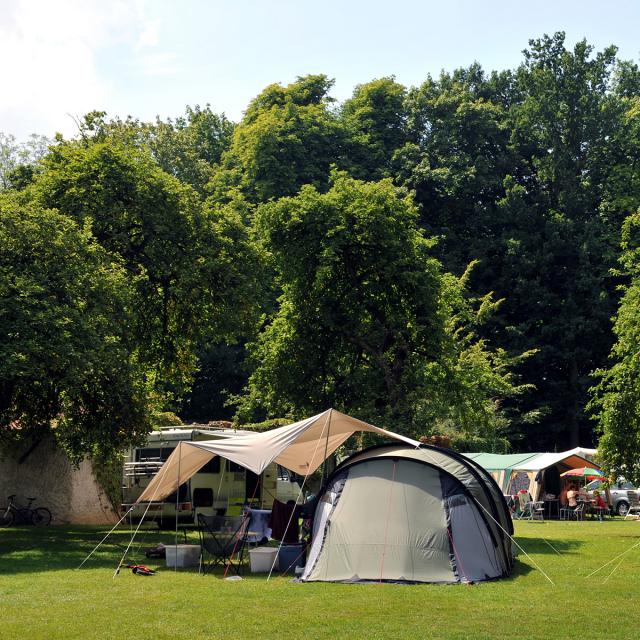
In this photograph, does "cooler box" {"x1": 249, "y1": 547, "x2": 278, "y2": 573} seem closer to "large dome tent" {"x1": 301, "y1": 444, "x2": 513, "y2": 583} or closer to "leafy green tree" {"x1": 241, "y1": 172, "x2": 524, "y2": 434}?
"large dome tent" {"x1": 301, "y1": 444, "x2": 513, "y2": 583}

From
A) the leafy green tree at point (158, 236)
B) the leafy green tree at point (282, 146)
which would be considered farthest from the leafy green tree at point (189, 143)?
the leafy green tree at point (158, 236)

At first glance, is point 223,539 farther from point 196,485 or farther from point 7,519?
point 7,519

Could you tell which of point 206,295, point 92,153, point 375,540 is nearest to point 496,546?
point 375,540

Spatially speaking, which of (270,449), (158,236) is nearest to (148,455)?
(158,236)

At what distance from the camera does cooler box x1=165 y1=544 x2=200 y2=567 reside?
17.2m

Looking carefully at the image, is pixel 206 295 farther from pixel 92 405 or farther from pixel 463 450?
pixel 463 450

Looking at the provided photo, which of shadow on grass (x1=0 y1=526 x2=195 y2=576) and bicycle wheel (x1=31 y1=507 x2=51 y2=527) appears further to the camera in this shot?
bicycle wheel (x1=31 y1=507 x2=51 y2=527)

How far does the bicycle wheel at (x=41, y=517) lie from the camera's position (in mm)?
27562

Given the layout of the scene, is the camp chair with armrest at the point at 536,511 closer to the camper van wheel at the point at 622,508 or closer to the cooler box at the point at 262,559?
the camper van wheel at the point at 622,508

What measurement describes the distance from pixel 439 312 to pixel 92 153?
1000 centimetres

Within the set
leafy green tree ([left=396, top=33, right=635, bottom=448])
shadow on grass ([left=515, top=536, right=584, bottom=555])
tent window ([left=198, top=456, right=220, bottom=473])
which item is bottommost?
shadow on grass ([left=515, top=536, right=584, bottom=555])

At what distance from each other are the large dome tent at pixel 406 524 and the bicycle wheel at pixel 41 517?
1397cm

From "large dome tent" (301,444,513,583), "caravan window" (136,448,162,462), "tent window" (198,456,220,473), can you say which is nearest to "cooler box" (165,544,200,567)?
"large dome tent" (301,444,513,583)

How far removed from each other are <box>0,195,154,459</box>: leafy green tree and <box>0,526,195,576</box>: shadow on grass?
2063 millimetres
